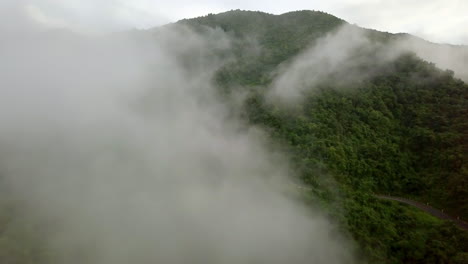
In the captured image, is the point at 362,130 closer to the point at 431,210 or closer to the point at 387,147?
the point at 387,147

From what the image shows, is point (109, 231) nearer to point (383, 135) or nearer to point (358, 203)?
point (358, 203)

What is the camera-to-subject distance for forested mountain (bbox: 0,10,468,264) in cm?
5938

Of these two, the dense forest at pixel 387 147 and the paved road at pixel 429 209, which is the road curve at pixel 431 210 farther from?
the dense forest at pixel 387 147

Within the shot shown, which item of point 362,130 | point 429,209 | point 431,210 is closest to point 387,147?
point 362,130

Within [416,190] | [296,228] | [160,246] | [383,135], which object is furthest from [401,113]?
[160,246]

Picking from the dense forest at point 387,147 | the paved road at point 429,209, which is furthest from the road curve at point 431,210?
the dense forest at point 387,147

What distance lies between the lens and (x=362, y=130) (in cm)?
8631

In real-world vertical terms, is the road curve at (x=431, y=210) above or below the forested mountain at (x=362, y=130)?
below

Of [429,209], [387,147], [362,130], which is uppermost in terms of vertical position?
[362,130]

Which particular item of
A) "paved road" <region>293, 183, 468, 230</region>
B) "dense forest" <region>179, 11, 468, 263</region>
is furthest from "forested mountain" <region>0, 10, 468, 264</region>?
"paved road" <region>293, 183, 468, 230</region>

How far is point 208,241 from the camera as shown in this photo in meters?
72.1

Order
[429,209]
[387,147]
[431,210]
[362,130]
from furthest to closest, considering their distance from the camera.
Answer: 1. [362,130]
2. [387,147]
3. [429,209]
4. [431,210]

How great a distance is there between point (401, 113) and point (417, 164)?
18458mm

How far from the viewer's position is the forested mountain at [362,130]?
5938 cm
